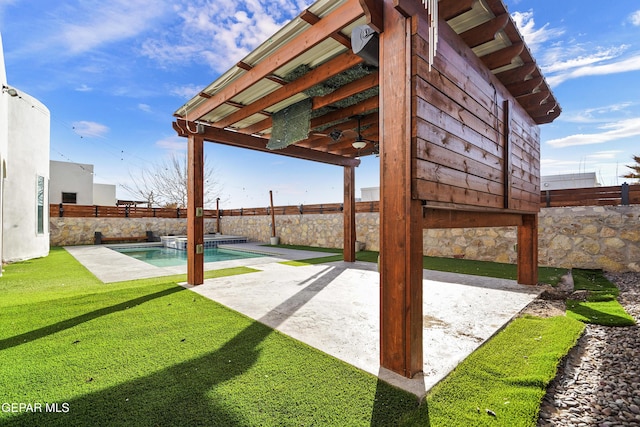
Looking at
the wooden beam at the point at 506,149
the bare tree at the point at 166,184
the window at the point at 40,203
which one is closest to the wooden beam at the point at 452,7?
the wooden beam at the point at 506,149

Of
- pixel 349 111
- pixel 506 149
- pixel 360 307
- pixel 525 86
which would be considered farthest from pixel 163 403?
pixel 525 86

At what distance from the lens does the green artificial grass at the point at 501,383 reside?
1611 mm

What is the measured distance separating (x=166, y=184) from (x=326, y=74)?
2656cm

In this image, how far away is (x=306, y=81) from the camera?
3.61m

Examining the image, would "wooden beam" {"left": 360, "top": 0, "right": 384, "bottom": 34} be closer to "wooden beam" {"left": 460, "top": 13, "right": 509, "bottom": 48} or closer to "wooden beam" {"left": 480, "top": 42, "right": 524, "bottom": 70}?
"wooden beam" {"left": 460, "top": 13, "right": 509, "bottom": 48}

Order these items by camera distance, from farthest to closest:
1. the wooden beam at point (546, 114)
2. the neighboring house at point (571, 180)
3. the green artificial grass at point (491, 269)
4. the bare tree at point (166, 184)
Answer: the bare tree at point (166, 184)
the neighboring house at point (571, 180)
the green artificial grass at point (491, 269)
the wooden beam at point (546, 114)

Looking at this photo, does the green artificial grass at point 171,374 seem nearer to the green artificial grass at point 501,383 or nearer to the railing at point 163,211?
the green artificial grass at point 501,383

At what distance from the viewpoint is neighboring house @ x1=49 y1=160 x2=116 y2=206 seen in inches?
727

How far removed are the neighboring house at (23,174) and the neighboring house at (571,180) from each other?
2267cm

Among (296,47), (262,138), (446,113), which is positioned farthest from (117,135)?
(446,113)

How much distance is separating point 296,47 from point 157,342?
335cm

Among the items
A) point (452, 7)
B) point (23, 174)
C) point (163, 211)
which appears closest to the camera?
point (452, 7)

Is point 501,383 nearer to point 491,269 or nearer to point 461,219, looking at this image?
point 461,219

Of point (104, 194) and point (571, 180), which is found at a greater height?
point (571, 180)
